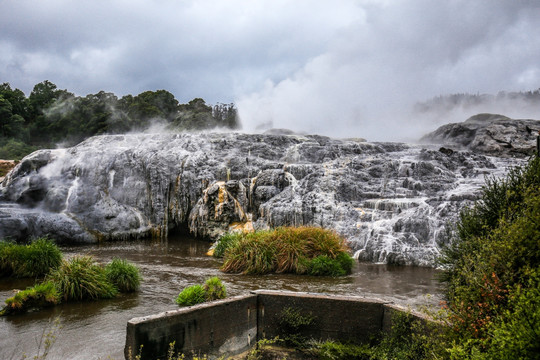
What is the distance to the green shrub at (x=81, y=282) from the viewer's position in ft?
26.4

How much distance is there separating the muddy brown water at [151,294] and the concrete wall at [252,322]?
0.86 meters

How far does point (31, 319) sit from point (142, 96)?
1739 inches

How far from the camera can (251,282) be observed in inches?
388

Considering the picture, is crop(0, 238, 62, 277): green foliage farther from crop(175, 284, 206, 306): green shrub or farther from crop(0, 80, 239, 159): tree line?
crop(0, 80, 239, 159): tree line

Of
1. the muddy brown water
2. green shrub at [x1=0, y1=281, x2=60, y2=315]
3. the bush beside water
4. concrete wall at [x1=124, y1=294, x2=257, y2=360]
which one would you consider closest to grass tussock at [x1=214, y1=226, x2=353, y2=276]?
the muddy brown water

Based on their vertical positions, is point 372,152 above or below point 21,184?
above

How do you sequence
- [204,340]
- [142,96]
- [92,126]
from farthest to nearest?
[142,96], [92,126], [204,340]

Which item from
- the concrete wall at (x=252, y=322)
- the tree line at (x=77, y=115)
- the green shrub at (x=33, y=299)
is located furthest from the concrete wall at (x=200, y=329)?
the tree line at (x=77, y=115)

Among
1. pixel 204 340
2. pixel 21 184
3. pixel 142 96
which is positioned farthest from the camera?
pixel 142 96

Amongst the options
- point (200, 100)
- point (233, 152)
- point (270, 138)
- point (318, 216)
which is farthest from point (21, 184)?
point (200, 100)

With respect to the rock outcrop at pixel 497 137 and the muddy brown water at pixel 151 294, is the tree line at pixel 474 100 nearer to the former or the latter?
the rock outcrop at pixel 497 137

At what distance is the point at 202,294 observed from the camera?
24.0ft

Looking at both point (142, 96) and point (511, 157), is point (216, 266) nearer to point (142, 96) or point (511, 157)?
point (511, 157)

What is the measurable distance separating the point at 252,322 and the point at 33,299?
4653 mm
